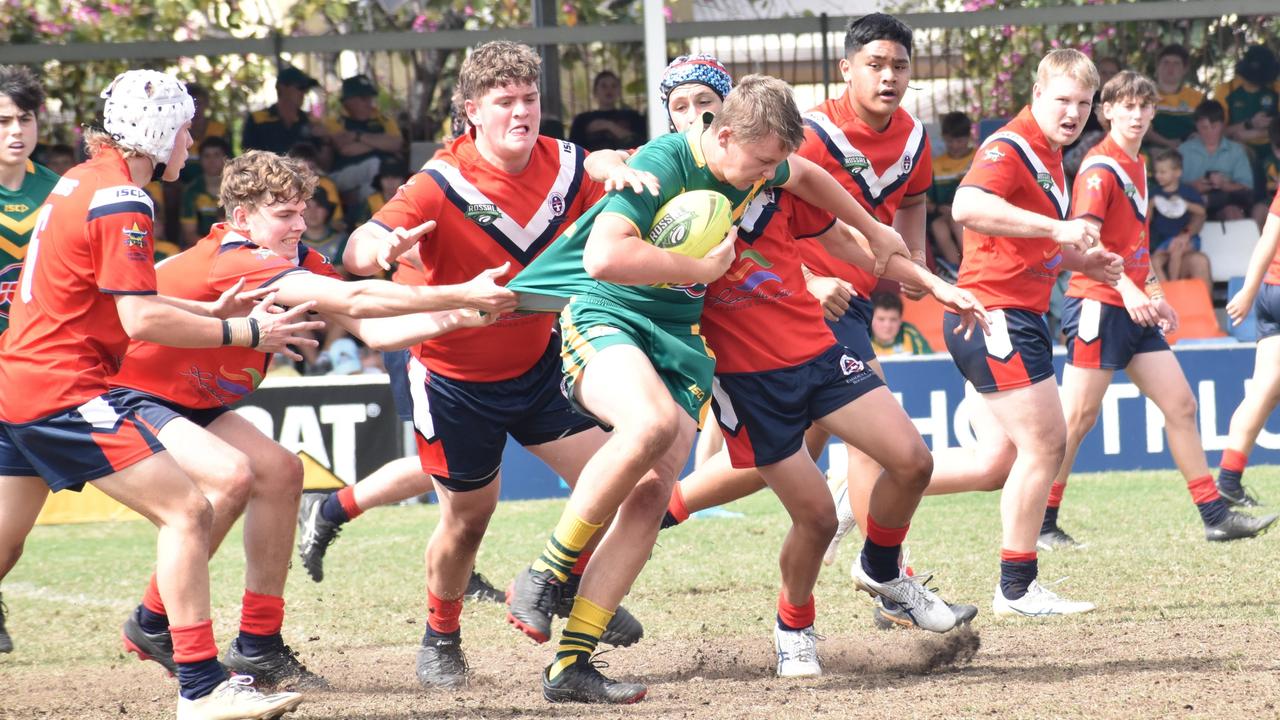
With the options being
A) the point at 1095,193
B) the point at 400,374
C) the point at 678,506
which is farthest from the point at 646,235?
the point at 400,374

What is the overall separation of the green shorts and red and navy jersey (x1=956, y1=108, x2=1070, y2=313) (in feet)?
6.11

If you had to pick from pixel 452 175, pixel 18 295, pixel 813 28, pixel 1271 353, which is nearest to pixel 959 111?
pixel 813 28

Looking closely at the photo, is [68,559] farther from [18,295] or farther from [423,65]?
[423,65]

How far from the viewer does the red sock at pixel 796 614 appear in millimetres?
5578

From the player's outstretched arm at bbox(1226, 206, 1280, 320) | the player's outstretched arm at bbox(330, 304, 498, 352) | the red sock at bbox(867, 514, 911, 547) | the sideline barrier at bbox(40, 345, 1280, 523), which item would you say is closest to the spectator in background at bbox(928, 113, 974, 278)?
the sideline barrier at bbox(40, 345, 1280, 523)

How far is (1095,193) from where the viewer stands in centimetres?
754

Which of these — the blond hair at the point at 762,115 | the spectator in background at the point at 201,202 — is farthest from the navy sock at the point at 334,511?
the spectator in background at the point at 201,202

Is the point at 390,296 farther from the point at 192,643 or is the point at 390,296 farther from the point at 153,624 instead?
the point at 153,624

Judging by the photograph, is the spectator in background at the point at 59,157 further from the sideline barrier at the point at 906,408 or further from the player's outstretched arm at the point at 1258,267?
the player's outstretched arm at the point at 1258,267

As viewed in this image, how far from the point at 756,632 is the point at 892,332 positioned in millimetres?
6169

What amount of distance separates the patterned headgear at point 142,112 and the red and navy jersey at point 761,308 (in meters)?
1.90

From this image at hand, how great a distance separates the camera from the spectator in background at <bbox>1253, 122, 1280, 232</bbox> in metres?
14.4

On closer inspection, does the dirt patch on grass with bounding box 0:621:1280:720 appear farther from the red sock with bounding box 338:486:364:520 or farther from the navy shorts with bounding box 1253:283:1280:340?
the navy shorts with bounding box 1253:283:1280:340

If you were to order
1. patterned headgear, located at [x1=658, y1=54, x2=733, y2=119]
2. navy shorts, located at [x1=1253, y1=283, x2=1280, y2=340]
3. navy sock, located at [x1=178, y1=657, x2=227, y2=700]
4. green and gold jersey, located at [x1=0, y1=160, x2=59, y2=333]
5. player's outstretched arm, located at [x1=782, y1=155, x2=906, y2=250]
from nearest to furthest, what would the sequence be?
navy sock, located at [x1=178, y1=657, x2=227, y2=700], player's outstretched arm, located at [x1=782, y1=155, x2=906, y2=250], patterned headgear, located at [x1=658, y1=54, x2=733, y2=119], green and gold jersey, located at [x1=0, y1=160, x2=59, y2=333], navy shorts, located at [x1=1253, y1=283, x2=1280, y2=340]
